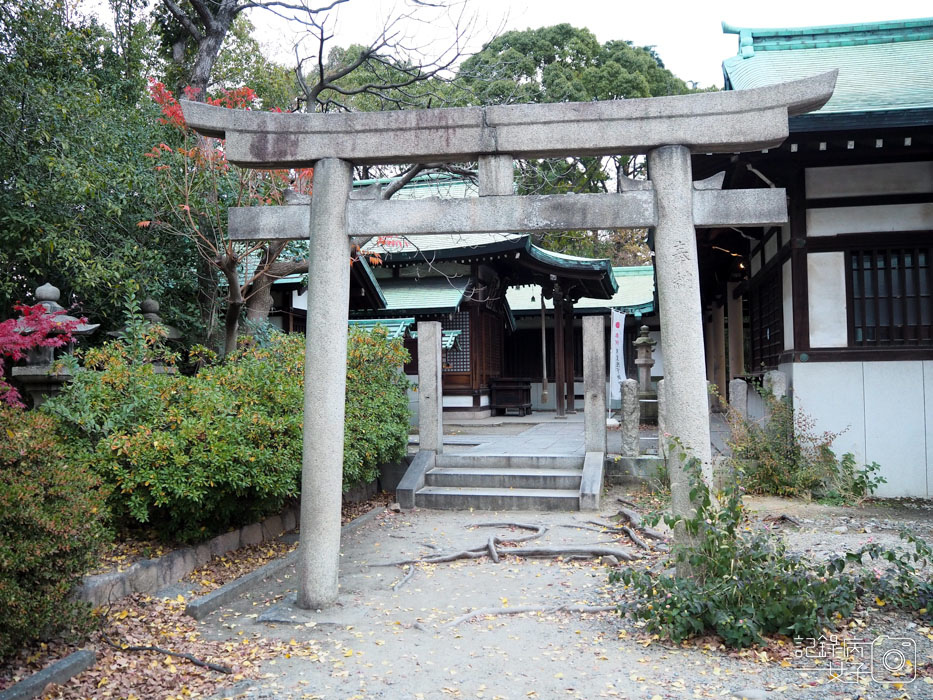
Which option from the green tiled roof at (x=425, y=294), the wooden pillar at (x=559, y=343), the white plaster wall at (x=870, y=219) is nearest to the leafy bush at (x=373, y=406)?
the white plaster wall at (x=870, y=219)

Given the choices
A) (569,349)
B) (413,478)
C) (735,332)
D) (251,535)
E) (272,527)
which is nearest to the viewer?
(251,535)

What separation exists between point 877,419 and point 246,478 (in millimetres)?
8206

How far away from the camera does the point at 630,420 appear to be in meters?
11.0

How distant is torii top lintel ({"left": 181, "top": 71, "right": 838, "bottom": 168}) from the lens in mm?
5598

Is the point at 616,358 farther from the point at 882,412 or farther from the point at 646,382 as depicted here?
the point at 646,382

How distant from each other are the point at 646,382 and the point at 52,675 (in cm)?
1768

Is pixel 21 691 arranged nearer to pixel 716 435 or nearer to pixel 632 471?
pixel 632 471

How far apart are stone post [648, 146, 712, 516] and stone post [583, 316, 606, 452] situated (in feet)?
17.1

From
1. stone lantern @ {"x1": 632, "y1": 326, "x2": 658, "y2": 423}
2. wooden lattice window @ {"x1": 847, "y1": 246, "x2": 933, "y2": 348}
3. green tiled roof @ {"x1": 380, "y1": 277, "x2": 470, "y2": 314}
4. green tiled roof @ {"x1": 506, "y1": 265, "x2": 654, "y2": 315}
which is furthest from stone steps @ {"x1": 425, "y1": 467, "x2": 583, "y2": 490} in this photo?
green tiled roof @ {"x1": 506, "y1": 265, "x2": 654, "y2": 315}

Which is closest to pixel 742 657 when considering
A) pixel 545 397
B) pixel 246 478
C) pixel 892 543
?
pixel 892 543

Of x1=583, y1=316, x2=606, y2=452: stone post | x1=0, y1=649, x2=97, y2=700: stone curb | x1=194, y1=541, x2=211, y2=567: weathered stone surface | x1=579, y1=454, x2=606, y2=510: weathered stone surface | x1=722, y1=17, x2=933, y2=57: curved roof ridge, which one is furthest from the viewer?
x1=722, y1=17, x2=933, y2=57: curved roof ridge

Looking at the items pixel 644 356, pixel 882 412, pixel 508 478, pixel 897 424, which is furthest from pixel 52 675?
pixel 644 356

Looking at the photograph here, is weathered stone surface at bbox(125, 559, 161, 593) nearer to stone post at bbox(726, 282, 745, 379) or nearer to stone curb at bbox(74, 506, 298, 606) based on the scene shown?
stone curb at bbox(74, 506, 298, 606)

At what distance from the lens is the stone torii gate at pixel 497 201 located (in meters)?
5.57
